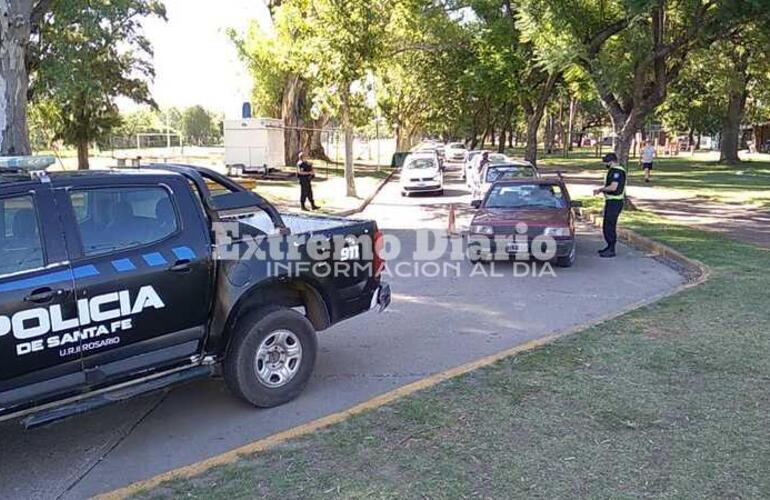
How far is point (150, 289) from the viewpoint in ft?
14.6

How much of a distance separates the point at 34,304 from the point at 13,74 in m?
10.3

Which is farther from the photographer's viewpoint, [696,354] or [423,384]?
[696,354]

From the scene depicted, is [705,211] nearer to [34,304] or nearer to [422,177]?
[422,177]

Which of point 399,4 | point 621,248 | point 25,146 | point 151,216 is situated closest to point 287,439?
point 151,216

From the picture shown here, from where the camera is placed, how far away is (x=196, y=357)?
4816mm

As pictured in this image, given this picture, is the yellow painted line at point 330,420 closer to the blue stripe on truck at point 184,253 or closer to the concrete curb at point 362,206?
the blue stripe on truck at point 184,253

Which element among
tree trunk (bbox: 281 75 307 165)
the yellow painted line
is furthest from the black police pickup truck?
tree trunk (bbox: 281 75 307 165)

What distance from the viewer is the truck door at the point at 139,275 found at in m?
4.24

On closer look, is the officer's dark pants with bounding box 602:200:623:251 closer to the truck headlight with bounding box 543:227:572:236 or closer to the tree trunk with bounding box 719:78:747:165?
the truck headlight with bounding box 543:227:572:236

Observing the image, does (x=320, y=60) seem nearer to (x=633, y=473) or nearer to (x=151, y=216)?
(x=151, y=216)

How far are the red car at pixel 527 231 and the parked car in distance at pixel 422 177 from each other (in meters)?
13.6

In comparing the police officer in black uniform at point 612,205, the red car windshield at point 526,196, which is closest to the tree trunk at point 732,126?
the police officer in black uniform at point 612,205

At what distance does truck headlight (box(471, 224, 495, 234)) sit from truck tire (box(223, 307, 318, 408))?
6145mm

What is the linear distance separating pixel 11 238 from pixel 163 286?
0.93m
